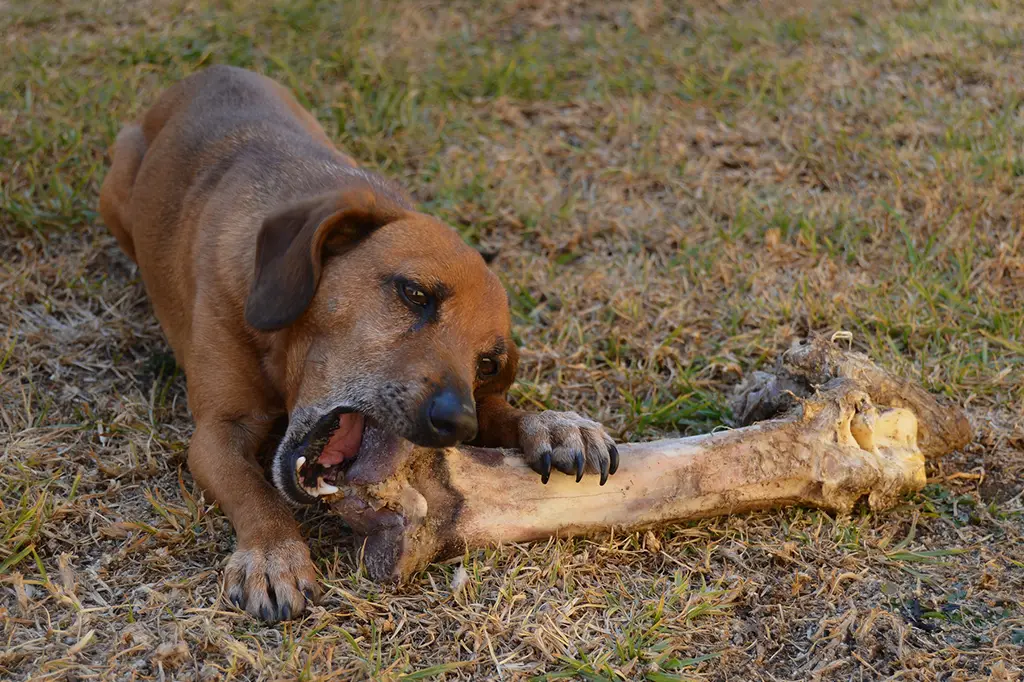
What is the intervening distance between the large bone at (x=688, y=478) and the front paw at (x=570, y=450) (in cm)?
5

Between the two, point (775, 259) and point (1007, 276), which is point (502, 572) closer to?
point (775, 259)

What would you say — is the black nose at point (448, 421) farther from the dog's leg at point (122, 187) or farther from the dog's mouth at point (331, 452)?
the dog's leg at point (122, 187)

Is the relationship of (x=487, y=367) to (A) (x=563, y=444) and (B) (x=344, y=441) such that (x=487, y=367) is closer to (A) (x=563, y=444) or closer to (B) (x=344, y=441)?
(A) (x=563, y=444)

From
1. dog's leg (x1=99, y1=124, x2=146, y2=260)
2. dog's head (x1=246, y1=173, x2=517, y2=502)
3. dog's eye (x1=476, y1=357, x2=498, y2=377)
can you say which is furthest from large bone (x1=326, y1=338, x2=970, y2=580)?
dog's leg (x1=99, y1=124, x2=146, y2=260)

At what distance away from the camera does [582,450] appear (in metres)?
3.07

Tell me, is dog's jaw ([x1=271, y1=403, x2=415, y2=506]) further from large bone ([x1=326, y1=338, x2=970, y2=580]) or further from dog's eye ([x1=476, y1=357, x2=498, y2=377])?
dog's eye ([x1=476, y1=357, x2=498, y2=377])

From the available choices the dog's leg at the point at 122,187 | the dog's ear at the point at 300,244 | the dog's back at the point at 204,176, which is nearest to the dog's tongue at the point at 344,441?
the dog's ear at the point at 300,244

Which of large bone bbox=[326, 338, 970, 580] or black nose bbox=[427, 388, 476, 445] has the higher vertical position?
black nose bbox=[427, 388, 476, 445]

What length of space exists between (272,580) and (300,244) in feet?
3.16

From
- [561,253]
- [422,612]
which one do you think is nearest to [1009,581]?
[422,612]

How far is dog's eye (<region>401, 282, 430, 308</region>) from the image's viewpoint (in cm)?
303

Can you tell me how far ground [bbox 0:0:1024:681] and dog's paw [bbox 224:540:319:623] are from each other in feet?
0.17

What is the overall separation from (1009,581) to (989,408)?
0.91 meters

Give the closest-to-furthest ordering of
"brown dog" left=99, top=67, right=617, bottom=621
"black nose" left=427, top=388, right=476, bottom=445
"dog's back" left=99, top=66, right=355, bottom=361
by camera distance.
A: "black nose" left=427, top=388, right=476, bottom=445, "brown dog" left=99, top=67, right=617, bottom=621, "dog's back" left=99, top=66, right=355, bottom=361
